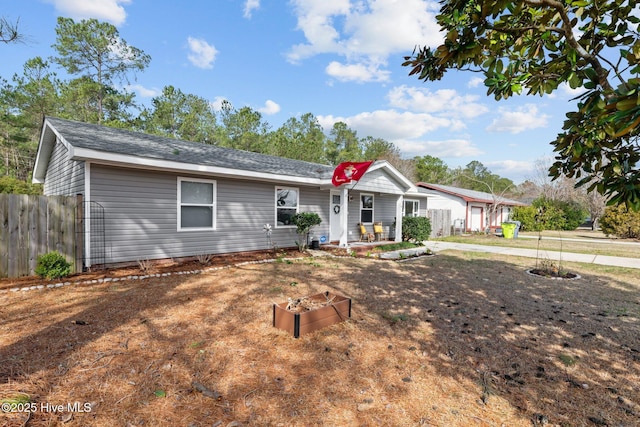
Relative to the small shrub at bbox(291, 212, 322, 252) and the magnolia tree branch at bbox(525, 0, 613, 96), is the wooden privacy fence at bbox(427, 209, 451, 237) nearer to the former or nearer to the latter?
the small shrub at bbox(291, 212, 322, 252)

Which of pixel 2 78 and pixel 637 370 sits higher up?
pixel 2 78

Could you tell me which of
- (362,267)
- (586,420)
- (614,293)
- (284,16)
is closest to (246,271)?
(362,267)

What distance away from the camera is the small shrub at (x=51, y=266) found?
5645 mm

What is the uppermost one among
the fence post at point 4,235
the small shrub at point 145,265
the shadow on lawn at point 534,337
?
the fence post at point 4,235

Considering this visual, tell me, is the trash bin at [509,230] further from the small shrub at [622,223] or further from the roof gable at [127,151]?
the roof gable at [127,151]

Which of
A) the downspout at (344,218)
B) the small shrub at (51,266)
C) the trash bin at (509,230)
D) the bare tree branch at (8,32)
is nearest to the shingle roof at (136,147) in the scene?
the downspout at (344,218)

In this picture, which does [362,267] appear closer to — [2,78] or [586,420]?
[586,420]

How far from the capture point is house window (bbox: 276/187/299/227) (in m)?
10.2

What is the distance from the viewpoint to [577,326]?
4.18 m

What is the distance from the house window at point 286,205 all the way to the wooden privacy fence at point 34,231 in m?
5.32

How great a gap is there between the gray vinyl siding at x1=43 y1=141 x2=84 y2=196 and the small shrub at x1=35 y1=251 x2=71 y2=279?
1.74 metres

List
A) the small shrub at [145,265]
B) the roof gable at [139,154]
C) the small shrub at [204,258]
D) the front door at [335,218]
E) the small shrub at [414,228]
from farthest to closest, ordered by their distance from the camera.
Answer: the small shrub at [414,228], the front door at [335,218], the small shrub at [204,258], the small shrub at [145,265], the roof gable at [139,154]

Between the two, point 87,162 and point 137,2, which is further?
point 137,2

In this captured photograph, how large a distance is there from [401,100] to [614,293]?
12.4m
